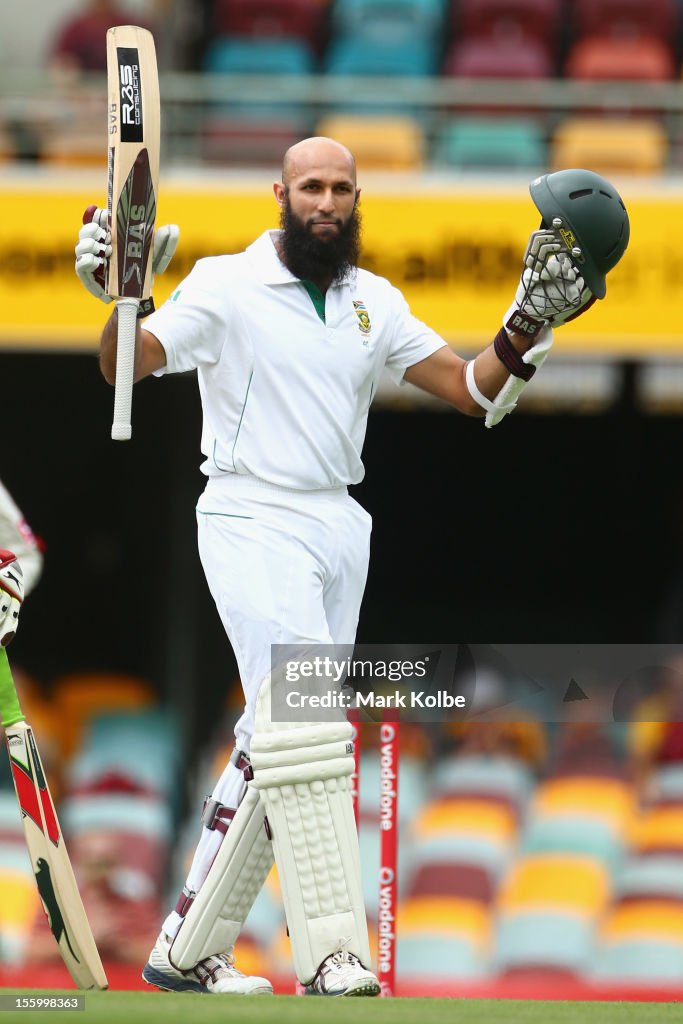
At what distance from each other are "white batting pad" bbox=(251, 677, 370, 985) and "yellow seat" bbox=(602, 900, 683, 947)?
136 inches

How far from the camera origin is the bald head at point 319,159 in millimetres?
3527

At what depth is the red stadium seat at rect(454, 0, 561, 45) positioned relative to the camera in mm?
9539

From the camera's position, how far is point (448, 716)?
7.56 m

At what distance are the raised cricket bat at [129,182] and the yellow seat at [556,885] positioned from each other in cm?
400

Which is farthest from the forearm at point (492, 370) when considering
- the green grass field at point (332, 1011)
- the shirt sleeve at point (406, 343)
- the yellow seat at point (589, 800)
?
the yellow seat at point (589, 800)

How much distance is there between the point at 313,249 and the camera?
11.7ft

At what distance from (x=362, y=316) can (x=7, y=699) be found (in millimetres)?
1023

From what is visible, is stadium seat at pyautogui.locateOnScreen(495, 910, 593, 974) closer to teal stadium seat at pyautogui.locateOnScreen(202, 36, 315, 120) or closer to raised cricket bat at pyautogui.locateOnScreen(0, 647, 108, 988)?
raised cricket bat at pyautogui.locateOnScreen(0, 647, 108, 988)

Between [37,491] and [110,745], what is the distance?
2.62m

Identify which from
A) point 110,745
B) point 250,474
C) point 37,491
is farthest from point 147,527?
point 250,474

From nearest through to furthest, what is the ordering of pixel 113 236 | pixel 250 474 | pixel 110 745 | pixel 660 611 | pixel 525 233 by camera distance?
pixel 113 236 → pixel 250 474 → pixel 525 233 → pixel 110 745 → pixel 660 611

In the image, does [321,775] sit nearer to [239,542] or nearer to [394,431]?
[239,542]

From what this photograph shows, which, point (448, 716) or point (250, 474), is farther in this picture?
point (448, 716)

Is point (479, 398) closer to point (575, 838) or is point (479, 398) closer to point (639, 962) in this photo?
point (639, 962)
